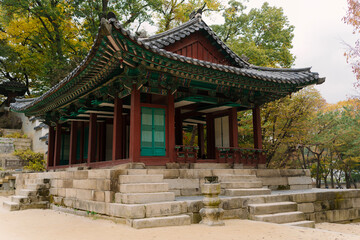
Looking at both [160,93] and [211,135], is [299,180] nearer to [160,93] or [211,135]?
[211,135]

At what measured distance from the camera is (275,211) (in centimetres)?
846

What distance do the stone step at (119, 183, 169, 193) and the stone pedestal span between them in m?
1.20

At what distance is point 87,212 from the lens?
28.1 feet

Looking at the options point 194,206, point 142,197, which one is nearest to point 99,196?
point 142,197

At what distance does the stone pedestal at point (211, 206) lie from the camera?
7035 millimetres

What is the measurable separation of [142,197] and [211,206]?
1697mm

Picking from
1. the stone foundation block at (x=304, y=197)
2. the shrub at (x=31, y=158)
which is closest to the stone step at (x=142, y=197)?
the stone foundation block at (x=304, y=197)

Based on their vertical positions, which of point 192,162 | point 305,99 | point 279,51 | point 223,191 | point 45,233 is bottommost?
point 45,233

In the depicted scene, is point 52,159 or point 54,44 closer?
point 52,159

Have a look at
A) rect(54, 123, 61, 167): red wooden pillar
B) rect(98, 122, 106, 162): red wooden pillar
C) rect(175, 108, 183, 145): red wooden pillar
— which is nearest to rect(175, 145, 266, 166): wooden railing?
rect(175, 108, 183, 145): red wooden pillar

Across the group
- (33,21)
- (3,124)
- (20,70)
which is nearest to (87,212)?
(33,21)

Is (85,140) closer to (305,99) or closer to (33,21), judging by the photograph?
(305,99)

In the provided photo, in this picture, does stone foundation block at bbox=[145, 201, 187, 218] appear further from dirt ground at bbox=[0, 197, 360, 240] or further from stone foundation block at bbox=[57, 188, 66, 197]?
stone foundation block at bbox=[57, 188, 66, 197]

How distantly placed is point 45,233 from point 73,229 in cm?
59
